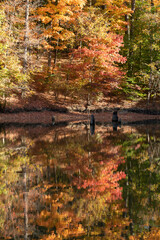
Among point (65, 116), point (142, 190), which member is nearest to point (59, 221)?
point (142, 190)

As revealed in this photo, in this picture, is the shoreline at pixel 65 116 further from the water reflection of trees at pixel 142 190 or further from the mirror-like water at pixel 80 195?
the water reflection of trees at pixel 142 190

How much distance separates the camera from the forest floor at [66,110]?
27484mm

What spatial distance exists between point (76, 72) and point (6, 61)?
441 inches

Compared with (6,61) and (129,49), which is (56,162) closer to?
(6,61)

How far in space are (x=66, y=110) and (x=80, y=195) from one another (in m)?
24.9

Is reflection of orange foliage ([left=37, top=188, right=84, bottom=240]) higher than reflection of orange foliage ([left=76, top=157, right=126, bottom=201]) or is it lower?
lower

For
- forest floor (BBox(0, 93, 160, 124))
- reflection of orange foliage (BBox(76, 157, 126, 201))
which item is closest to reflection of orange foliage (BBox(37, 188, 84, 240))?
reflection of orange foliage (BBox(76, 157, 126, 201))

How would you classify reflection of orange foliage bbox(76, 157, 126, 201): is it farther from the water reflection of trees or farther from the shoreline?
the shoreline

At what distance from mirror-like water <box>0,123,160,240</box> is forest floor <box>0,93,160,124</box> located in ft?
56.2

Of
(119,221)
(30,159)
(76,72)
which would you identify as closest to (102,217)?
(119,221)

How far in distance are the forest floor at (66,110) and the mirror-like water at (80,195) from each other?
17.1 meters

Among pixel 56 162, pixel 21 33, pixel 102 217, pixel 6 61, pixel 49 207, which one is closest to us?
pixel 102 217

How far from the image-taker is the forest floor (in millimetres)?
27484

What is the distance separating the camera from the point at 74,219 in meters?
4.75
